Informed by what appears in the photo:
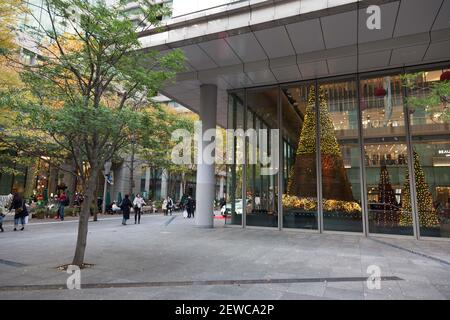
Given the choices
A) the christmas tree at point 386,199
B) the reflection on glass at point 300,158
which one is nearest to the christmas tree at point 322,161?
the reflection on glass at point 300,158

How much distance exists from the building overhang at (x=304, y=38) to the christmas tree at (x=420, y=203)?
14.6 feet

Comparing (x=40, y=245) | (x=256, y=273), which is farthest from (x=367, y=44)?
(x=40, y=245)

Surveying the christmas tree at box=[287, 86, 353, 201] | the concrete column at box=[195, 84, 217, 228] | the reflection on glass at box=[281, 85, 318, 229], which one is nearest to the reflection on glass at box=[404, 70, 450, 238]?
the christmas tree at box=[287, 86, 353, 201]

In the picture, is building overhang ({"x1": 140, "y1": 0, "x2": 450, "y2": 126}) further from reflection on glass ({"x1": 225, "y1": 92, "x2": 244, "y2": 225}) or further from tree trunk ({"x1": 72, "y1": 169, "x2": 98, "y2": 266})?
tree trunk ({"x1": 72, "y1": 169, "x2": 98, "y2": 266})

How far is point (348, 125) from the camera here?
1398cm

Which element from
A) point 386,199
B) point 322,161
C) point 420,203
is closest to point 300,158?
point 322,161

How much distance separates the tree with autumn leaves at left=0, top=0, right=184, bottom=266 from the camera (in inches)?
249

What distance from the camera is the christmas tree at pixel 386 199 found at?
12.8 metres

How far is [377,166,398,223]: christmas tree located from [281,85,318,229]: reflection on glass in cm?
262

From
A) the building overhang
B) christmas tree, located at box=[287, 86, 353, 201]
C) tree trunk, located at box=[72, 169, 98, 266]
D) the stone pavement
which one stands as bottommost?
the stone pavement

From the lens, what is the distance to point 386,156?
519 inches

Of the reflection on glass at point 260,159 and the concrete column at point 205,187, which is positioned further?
the concrete column at point 205,187

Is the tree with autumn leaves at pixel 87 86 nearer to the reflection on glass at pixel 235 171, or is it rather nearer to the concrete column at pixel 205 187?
the concrete column at pixel 205 187
